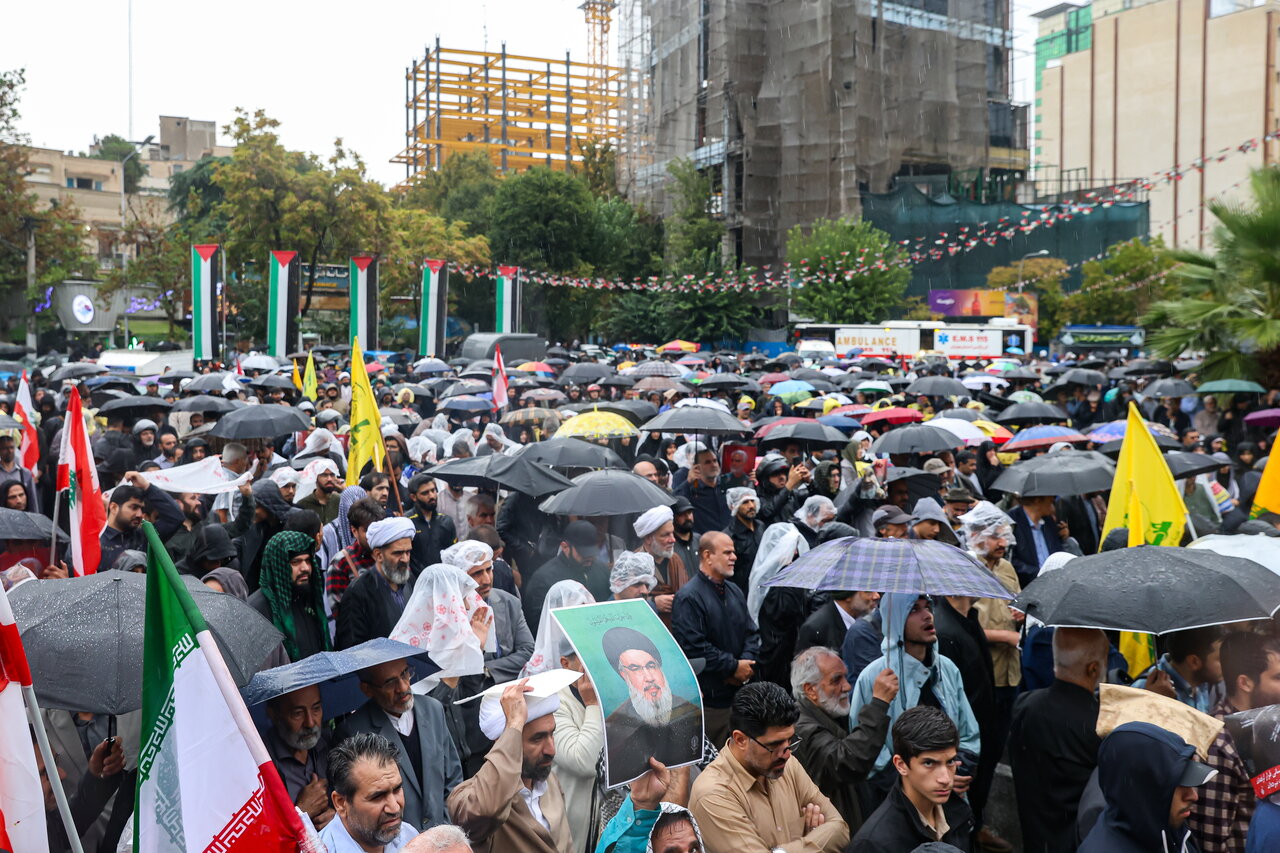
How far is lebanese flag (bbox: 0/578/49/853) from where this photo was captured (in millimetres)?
3320

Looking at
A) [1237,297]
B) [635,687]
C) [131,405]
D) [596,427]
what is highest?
[1237,297]

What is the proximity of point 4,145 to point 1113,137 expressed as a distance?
2301 inches

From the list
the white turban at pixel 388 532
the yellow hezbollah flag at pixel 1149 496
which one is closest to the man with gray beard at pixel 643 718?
the white turban at pixel 388 532

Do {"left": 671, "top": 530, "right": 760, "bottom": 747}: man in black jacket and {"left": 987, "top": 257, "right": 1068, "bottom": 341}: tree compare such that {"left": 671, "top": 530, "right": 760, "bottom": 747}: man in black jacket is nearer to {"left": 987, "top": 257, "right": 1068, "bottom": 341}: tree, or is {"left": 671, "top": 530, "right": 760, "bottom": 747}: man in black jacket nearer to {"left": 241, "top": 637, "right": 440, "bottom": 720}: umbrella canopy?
{"left": 241, "top": 637, "right": 440, "bottom": 720}: umbrella canopy

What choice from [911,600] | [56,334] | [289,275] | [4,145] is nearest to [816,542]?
[911,600]

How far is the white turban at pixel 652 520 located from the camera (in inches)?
273

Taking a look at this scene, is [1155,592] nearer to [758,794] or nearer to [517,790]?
[758,794]

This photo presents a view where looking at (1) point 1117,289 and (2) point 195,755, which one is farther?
(1) point 1117,289

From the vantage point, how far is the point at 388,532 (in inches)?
243

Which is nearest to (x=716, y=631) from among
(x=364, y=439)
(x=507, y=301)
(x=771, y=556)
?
(x=771, y=556)

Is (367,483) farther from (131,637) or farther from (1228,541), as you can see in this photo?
(1228,541)

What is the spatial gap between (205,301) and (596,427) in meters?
16.9

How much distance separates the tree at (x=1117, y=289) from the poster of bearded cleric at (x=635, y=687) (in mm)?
46807

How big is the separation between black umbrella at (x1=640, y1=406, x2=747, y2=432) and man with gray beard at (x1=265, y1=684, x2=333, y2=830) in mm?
7064
